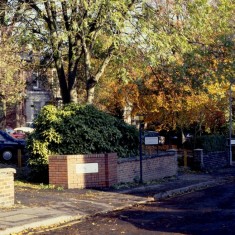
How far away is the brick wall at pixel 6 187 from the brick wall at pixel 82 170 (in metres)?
3.68

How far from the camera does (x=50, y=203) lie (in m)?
12.9

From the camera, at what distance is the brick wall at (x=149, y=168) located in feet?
57.0

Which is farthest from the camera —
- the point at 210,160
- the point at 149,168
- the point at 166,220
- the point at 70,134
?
the point at 210,160

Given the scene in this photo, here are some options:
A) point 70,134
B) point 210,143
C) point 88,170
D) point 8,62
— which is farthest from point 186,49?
point 210,143

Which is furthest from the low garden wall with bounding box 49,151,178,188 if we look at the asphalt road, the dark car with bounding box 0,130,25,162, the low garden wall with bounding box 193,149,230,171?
the dark car with bounding box 0,130,25,162

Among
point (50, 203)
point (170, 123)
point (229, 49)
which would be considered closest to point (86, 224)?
point (50, 203)

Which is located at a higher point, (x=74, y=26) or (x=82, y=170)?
(x=74, y=26)

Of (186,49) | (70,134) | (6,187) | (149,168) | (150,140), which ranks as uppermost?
(186,49)

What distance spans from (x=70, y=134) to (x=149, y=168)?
3697 mm

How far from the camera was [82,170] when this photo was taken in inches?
637

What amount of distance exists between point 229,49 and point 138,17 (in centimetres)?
356

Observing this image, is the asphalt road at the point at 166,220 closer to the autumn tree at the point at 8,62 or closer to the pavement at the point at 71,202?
the pavement at the point at 71,202

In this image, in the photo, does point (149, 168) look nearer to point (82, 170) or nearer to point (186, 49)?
point (82, 170)

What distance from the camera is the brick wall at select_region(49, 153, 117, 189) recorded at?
630 inches
